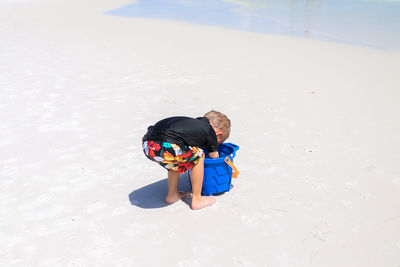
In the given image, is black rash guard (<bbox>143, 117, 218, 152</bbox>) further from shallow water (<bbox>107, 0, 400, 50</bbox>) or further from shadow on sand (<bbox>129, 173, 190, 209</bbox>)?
shallow water (<bbox>107, 0, 400, 50</bbox>)

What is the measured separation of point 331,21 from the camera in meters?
13.1

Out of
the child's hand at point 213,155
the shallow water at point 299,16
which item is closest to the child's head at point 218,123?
the child's hand at point 213,155

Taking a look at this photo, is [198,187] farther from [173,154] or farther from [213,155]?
[173,154]

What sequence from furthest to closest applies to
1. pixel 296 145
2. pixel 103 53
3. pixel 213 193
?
pixel 103 53, pixel 296 145, pixel 213 193

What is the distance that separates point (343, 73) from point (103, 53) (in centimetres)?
451

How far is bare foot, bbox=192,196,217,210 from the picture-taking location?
312 centimetres

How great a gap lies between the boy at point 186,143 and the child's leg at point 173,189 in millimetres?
38

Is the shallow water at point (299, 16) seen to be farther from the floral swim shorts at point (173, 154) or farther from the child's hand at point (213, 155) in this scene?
the floral swim shorts at point (173, 154)

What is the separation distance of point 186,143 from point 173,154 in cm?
12

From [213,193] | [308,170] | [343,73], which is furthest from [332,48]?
[213,193]

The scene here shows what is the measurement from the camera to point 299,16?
14.4 m

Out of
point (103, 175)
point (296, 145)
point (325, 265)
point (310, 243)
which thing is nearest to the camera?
point (325, 265)

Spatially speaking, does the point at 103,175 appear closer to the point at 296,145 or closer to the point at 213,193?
the point at 213,193

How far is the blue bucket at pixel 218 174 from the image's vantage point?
3.12 metres
